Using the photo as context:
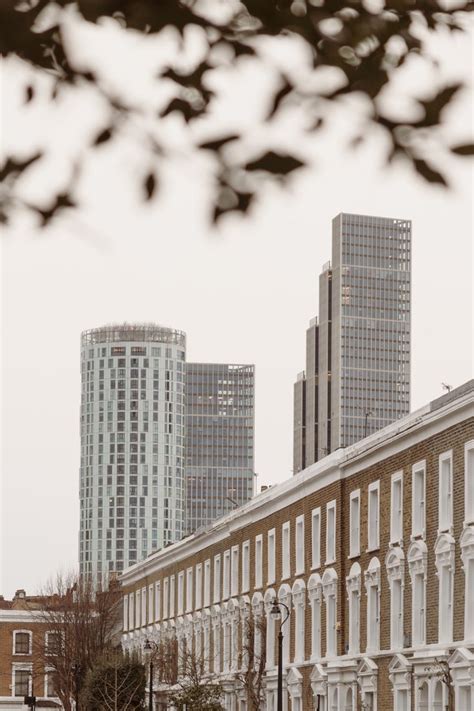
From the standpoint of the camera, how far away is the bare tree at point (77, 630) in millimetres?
98312

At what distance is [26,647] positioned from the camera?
122062 millimetres

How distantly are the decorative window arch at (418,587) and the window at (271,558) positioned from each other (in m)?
18.3

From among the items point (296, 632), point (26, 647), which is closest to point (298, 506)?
point (296, 632)

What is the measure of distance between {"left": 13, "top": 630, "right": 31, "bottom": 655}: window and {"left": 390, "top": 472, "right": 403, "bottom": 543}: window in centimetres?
7995

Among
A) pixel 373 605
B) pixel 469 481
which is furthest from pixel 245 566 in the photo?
pixel 469 481

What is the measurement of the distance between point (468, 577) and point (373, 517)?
9407mm

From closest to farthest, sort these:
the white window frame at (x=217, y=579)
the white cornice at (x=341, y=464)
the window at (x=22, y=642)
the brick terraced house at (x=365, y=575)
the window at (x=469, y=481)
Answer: the window at (x=469, y=481), the brick terraced house at (x=365, y=575), the white cornice at (x=341, y=464), the white window frame at (x=217, y=579), the window at (x=22, y=642)

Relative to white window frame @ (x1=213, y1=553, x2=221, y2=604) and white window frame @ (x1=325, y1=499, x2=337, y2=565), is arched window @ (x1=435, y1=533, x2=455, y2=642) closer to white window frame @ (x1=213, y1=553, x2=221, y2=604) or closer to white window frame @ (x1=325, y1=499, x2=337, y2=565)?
white window frame @ (x1=325, y1=499, x2=337, y2=565)

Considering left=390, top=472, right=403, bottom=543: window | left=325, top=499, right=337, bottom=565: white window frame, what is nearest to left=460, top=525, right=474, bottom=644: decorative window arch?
left=390, top=472, right=403, bottom=543: window

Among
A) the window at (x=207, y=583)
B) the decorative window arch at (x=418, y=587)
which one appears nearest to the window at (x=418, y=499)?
the decorative window arch at (x=418, y=587)

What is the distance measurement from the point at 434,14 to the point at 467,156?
0.91 m

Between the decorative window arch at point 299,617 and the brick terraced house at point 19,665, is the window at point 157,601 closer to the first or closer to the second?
the decorative window arch at point 299,617

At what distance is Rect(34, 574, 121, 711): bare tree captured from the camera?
3871 inches

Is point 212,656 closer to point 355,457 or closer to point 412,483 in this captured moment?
point 355,457
